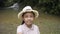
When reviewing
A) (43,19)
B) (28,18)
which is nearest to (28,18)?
(28,18)

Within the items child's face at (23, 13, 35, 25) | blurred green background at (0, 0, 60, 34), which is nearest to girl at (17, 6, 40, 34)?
child's face at (23, 13, 35, 25)

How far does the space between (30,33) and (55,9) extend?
43.6 ft

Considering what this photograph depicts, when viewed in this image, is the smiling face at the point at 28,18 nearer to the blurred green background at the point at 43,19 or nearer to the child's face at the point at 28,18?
the child's face at the point at 28,18

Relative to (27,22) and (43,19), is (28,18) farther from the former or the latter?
(43,19)

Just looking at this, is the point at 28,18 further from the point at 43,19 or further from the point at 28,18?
the point at 43,19

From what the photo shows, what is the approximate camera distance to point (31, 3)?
21609 mm

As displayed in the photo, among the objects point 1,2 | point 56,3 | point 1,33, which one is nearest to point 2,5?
point 1,2

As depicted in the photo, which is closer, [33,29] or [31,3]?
[33,29]

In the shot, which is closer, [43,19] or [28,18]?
[28,18]

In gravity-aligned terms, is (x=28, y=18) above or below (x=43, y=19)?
above

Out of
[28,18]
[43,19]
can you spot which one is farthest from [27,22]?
[43,19]

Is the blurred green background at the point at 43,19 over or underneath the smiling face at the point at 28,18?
underneath

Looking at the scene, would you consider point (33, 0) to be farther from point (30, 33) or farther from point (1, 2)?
point (30, 33)

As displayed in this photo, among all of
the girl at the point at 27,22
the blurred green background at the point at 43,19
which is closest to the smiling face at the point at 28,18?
the girl at the point at 27,22
